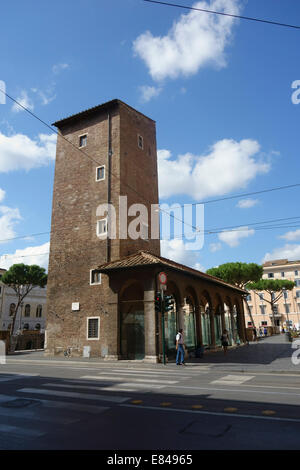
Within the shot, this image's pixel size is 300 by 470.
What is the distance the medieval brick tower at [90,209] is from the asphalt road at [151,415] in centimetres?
1256

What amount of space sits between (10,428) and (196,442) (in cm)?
296

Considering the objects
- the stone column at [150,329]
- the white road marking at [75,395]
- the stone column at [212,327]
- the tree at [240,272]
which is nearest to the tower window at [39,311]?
the tree at [240,272]

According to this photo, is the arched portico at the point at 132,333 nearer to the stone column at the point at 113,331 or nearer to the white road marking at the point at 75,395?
the stone column at the point at 113,331

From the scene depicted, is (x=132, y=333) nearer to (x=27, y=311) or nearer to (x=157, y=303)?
(x=157, y=303)

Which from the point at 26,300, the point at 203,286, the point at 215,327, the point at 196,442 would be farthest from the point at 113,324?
the point at 26,300

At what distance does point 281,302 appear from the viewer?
248 ft

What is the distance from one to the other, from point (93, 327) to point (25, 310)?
140 feet

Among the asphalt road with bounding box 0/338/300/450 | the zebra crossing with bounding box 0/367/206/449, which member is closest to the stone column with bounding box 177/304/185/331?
the zebra crossing with bounding box 0/367/206/449

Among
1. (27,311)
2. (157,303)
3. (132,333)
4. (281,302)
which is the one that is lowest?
(132,333)

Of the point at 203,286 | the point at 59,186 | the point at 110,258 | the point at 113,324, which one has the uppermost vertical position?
the point at 59,186

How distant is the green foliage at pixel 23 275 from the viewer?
141 feet

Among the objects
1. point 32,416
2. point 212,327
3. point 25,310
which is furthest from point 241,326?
point 25,310

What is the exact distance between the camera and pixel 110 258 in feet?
75.7
